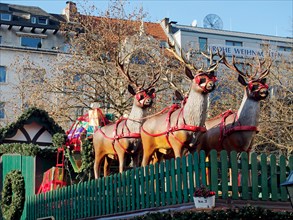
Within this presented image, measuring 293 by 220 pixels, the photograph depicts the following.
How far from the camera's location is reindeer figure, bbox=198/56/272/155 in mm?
15852

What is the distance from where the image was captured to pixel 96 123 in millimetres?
21094

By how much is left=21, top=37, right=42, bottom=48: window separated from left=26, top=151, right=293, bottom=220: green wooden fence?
39.7 meters

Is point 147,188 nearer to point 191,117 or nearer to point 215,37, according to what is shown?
point 191,117

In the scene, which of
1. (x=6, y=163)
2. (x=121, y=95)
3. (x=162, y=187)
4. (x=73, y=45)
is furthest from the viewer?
(x=73, y=45)

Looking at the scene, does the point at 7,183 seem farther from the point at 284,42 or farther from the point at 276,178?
the point at 284,42

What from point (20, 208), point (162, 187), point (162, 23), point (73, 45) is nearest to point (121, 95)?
point (73, 45)

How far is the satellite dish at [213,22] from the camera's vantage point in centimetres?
6225

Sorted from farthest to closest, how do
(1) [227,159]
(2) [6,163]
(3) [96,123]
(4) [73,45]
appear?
1. (4) [73,45]
2. (2) [6,163]
3. (3) [96,123]
4. (1) [227,159]

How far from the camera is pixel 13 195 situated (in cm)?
2178

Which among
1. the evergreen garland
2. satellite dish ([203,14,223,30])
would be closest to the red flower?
the evergreen garland

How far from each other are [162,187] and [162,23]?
45937mm

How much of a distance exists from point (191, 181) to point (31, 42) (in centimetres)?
4429

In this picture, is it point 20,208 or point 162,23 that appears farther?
point 162,23

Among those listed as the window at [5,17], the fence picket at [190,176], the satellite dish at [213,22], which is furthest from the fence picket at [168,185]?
the satellite dish at [213,22]
